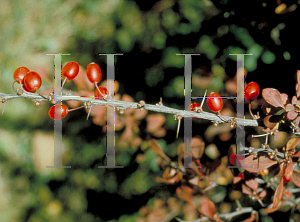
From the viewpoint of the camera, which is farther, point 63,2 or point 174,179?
point 63,2

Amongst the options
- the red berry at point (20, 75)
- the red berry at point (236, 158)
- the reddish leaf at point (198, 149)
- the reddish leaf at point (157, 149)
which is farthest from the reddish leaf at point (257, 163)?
the red berry at point (20, 75)

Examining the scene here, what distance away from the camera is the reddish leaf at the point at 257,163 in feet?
1.40

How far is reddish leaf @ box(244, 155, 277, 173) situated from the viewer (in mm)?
426

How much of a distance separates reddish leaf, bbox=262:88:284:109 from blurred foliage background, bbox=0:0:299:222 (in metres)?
0.30

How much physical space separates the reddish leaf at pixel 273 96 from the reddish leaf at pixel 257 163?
4.2 inches

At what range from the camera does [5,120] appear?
0.93 metres

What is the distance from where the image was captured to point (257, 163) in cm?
43

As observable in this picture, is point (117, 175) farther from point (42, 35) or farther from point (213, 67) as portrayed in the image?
point (42, 35)

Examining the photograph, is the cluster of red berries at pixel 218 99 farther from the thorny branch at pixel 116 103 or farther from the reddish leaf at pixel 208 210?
the reddish leaf at pixel 208 210

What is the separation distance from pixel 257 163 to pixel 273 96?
127 mm

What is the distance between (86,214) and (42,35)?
0.69m

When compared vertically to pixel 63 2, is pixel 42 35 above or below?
below

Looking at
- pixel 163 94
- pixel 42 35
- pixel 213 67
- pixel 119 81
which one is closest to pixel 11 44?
pixel 42 35

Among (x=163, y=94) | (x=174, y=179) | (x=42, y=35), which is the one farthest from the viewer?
(x=42, y=35)
